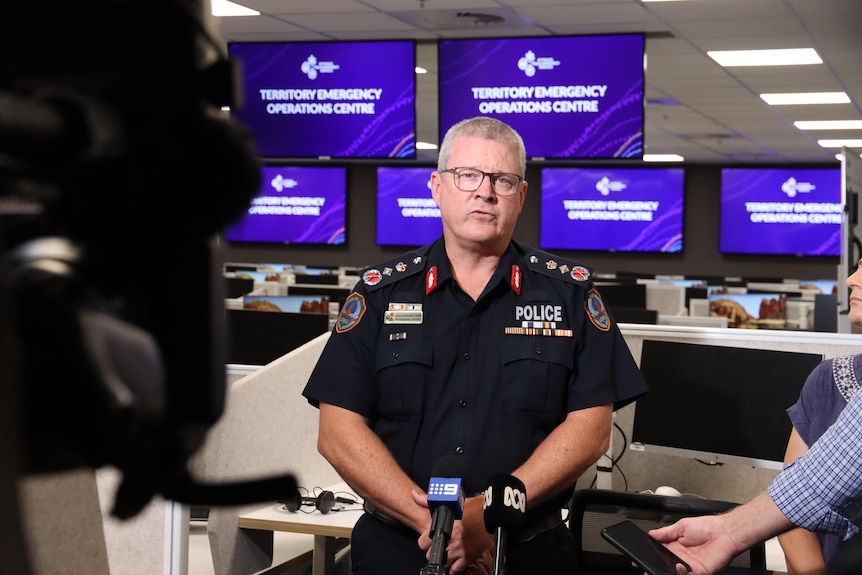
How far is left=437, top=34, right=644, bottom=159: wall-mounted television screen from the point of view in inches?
213

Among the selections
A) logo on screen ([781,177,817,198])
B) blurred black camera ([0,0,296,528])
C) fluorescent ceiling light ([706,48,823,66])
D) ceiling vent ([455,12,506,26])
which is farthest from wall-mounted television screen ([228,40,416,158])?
logo on screen ([781,177,817,198])

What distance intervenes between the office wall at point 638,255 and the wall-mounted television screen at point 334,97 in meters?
8.61

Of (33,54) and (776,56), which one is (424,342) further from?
(776,56)

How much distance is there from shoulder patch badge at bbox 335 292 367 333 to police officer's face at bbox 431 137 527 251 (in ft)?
0.87

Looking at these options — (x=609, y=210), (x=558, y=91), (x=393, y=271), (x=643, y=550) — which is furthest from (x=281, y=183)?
(x=643, y=550)

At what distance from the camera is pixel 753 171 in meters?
14.5


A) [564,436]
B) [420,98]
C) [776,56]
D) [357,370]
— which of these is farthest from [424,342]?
[420,98]

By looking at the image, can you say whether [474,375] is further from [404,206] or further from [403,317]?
[404,206]

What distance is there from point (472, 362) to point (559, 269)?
32 cm

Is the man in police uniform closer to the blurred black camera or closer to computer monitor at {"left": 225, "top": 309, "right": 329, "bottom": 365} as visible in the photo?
the blurred black camera

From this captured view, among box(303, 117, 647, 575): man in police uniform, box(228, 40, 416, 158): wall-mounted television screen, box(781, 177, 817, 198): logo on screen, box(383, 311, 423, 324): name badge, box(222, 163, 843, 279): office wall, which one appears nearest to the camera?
box(303, 117, 647, 575): man in police uniform

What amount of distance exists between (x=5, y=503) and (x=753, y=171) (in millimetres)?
15093

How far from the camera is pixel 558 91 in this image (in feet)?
17.8

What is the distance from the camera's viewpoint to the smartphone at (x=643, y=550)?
4.39 feet
